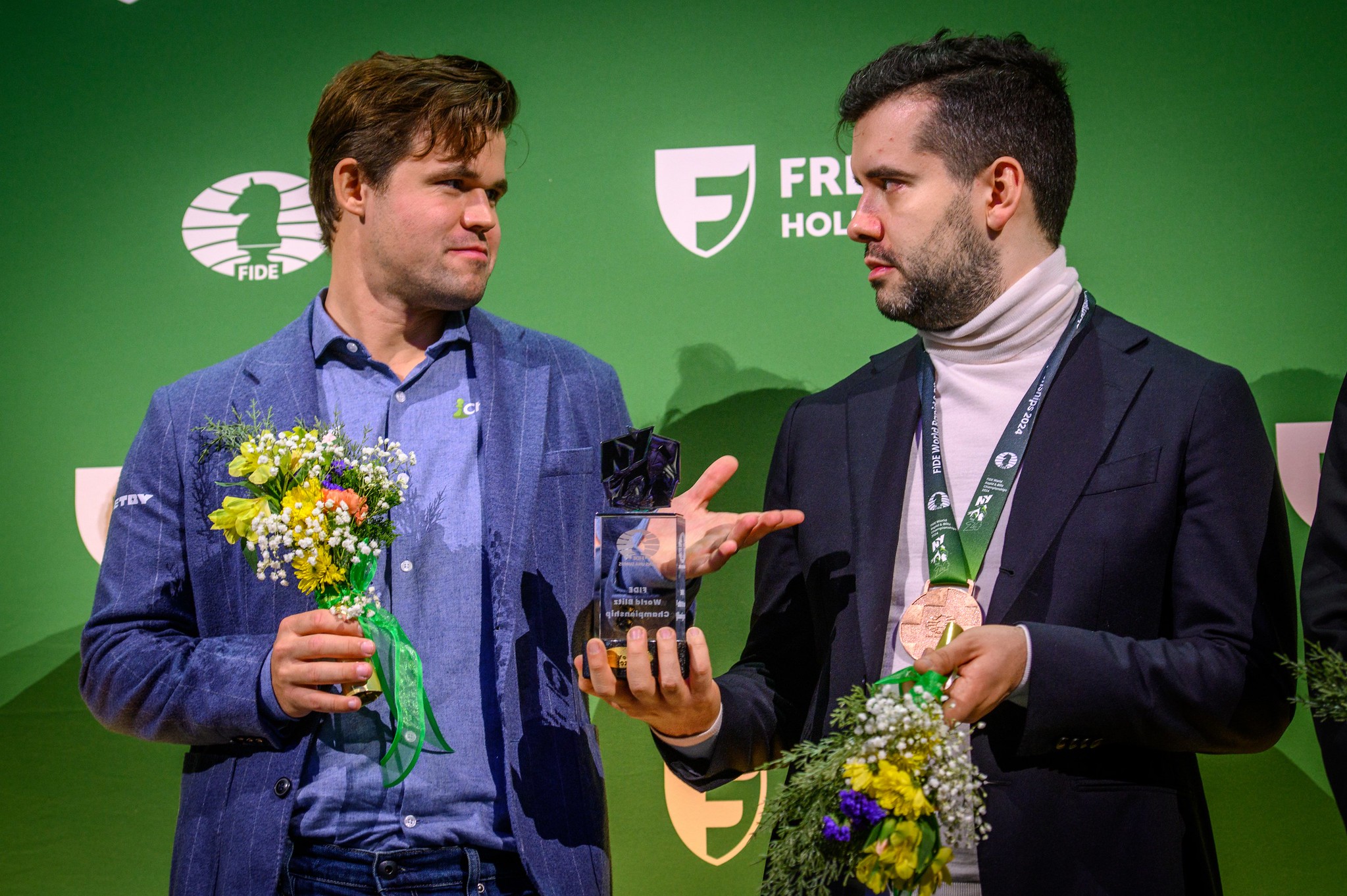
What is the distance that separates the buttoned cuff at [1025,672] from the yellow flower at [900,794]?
0.29 metres

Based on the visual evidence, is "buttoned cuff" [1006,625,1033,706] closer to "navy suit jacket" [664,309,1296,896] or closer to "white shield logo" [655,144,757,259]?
"navy suit jacket" [664,309,1296,896]

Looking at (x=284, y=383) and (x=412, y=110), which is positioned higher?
(x=412, y=110)

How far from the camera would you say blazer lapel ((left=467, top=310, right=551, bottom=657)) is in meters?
2.38

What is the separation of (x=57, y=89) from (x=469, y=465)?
2.07 meters

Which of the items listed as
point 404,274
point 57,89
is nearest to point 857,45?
point 404,274

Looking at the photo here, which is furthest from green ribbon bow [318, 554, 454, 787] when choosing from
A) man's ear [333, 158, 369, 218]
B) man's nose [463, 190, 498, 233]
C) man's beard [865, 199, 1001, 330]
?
man's beard [865, 199, 1001, 330]

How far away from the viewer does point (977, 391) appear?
229cm

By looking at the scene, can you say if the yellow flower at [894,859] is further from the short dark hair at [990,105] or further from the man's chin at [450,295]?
the man's chin at [450,295]

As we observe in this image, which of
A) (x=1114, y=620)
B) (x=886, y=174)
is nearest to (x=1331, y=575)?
(x=1114, y=620)

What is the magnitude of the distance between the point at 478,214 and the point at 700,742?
1.22 m

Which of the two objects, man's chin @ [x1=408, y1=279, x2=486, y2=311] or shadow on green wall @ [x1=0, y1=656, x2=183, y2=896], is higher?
man's chin @ [x1=408, y1=279, x2=486, y2=311]

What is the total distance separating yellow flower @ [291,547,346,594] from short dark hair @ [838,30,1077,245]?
4.52 ft

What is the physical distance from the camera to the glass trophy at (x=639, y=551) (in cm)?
195

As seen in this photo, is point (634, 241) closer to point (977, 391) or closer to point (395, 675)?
point (977, 391)
